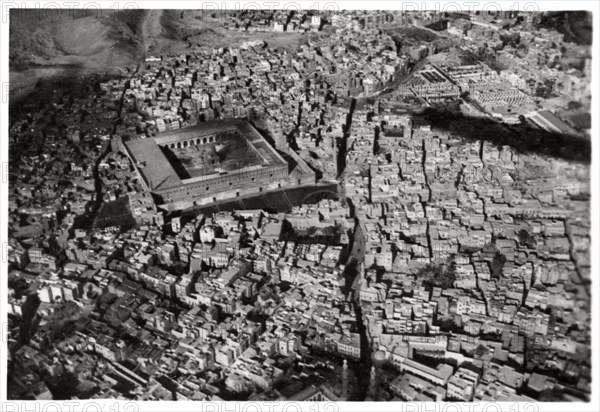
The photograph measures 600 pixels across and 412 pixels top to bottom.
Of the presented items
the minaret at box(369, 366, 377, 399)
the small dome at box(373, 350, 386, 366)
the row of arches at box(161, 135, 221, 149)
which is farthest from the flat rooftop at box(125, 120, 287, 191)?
the minaret at box(369, 366, 377, 399)

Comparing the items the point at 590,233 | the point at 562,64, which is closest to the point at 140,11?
the point at 562,64

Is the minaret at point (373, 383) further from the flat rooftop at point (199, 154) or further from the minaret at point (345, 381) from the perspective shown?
the flat rooftop at point (199, 154)

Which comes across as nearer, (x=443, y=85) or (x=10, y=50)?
(x=10, y=50)

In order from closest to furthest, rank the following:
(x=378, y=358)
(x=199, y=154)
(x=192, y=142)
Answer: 1. (x=378, y=358)
2. (x=199, y=154)
3. (x=192, y=142)

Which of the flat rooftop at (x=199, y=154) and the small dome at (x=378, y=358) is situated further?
the flat rooftop at (x=199, y=154)

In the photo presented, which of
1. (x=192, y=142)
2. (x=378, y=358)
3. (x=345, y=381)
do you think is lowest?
(x=345, y=381)

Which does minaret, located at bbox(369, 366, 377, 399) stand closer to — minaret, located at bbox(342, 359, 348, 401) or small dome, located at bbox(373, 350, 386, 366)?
small dome, located at bbox(373, 350, 386, 366)

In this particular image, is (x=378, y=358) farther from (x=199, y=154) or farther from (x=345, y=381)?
(x=199, y=154)

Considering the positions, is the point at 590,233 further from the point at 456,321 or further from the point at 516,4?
the point at 516,4

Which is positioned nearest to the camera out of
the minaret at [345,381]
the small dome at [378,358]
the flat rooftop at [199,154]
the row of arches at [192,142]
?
the minaret at [345,381]

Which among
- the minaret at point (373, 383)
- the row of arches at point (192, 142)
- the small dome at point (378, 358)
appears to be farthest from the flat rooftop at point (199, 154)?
the minaret at point (373, 383)

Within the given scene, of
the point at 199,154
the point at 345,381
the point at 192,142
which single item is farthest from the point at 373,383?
the point at 192,142
